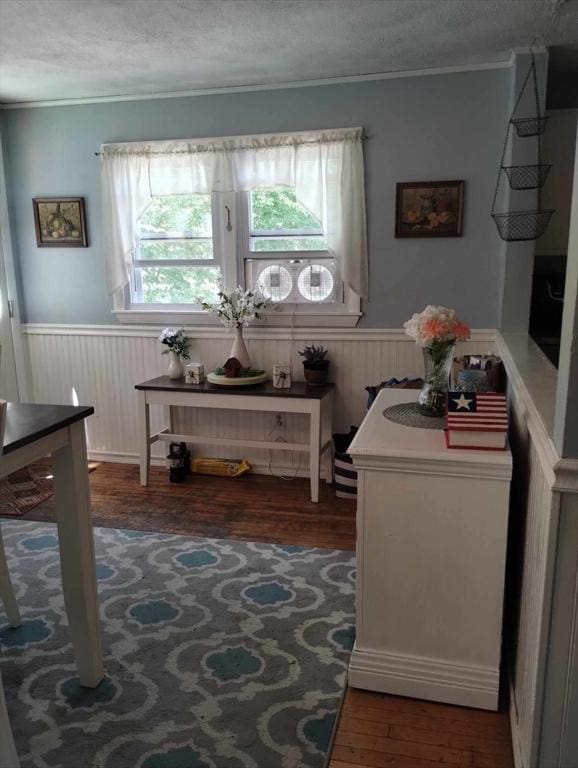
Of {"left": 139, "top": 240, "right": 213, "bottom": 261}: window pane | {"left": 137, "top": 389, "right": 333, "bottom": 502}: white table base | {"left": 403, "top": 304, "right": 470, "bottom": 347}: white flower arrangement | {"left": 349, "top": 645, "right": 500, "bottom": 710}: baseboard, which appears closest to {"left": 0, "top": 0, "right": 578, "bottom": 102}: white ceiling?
{"left": 139, "top": 240, "right": 213, "bottom": 261}: window pane

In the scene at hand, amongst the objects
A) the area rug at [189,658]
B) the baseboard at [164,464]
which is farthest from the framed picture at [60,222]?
the area rug at [189,658]

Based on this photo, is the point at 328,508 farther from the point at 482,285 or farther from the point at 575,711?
the point at 575,711

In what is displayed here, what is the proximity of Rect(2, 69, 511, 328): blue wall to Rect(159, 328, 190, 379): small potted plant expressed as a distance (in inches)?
23.8

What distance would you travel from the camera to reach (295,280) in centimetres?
377

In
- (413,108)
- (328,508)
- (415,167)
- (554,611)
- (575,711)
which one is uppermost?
(413,108)

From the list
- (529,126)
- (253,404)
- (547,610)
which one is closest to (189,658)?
(547,610)

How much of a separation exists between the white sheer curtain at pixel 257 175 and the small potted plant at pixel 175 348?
0.61 metres

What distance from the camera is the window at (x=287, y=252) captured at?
3709 millimetres

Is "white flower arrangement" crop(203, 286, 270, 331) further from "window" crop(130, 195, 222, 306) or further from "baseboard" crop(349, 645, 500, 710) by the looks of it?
"baseboard" crop(349, 645, 500, 710)

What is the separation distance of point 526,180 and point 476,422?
201 cm

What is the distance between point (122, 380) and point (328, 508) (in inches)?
69.9

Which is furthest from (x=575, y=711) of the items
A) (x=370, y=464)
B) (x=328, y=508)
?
(x=328, y=508)

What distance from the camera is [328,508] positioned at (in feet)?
11.1

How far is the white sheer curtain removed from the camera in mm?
3525
